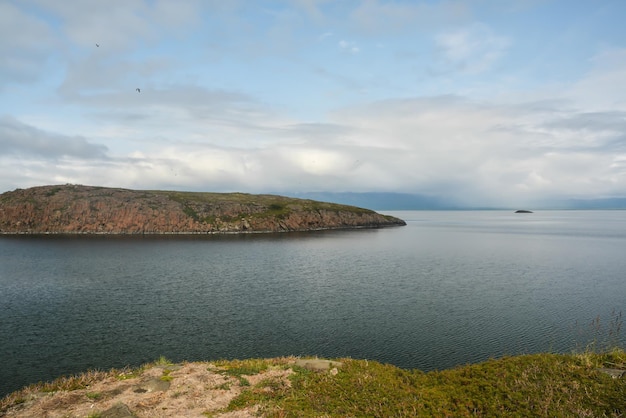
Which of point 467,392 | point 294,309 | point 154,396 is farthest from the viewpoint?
point 294,309

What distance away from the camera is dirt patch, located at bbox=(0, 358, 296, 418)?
1850 cm

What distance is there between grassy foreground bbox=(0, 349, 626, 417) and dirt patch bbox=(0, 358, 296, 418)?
24cm

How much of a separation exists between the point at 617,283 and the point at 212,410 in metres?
81.5

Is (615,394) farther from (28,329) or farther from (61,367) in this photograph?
(28,329)

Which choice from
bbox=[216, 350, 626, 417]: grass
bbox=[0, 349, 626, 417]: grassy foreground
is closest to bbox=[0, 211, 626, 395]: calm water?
bbox=[0, 349, 626, 417]: grassy foreground

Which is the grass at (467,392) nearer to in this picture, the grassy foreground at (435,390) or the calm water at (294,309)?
the grassy foreground at (435,390)

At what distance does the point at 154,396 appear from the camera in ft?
66.6

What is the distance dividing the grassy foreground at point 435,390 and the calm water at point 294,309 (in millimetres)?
12563

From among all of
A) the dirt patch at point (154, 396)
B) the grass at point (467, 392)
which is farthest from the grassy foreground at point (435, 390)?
the dirt patch at point (154, 396)

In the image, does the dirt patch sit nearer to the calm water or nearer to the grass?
the grass

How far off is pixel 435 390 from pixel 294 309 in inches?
1310

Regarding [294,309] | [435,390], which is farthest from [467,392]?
[294,309]

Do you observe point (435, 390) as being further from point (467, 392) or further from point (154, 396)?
point (154, 396)

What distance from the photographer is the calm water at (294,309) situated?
37094 millimetres
